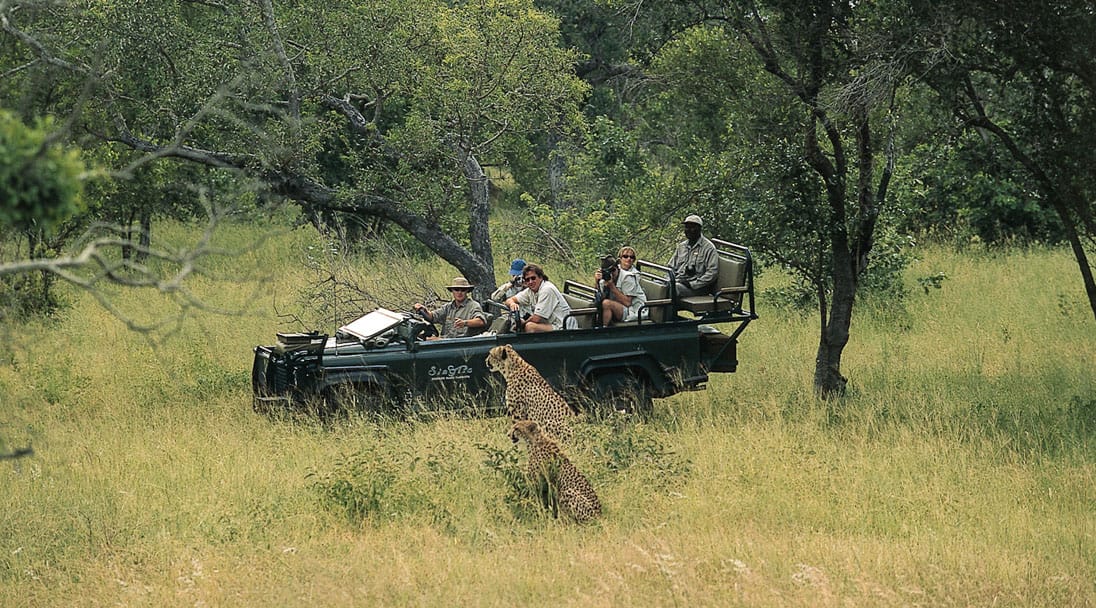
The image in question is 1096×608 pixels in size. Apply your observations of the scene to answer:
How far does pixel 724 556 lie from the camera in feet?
25.6

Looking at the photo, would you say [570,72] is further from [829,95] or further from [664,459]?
[664,459]

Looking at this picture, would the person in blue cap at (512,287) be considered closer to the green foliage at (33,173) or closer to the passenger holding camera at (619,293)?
the passenger holding camera at (619,293)

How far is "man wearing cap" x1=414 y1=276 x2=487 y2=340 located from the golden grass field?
1.05 m

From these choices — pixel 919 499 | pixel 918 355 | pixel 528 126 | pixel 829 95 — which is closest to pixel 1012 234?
pixel 918 355

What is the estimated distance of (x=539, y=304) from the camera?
11359 millimetres

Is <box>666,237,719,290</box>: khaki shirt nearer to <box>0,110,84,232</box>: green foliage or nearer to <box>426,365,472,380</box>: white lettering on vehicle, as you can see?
<box>426,365,472,380</box>: white lettering on vehicle

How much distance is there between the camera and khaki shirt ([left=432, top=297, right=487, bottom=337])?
38.5 feet

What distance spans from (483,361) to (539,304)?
0.74 m

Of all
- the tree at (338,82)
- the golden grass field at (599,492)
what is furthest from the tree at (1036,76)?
the tree at (338,82)

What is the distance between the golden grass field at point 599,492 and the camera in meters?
7.46

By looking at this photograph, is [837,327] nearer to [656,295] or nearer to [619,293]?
[656,295]

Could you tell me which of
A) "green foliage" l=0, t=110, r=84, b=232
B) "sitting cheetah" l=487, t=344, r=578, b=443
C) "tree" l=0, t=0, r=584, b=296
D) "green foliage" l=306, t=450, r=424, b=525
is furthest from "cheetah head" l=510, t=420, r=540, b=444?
"tree" l=0, t=0, r=584, b=296

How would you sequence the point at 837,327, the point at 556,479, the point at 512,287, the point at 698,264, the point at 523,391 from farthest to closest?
1. the point at 837,327
2. the point at 512,287
3. the point at 698,264
4. the point at 523,391
5. the point at 556,479

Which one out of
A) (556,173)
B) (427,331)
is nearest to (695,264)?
(427,331)
